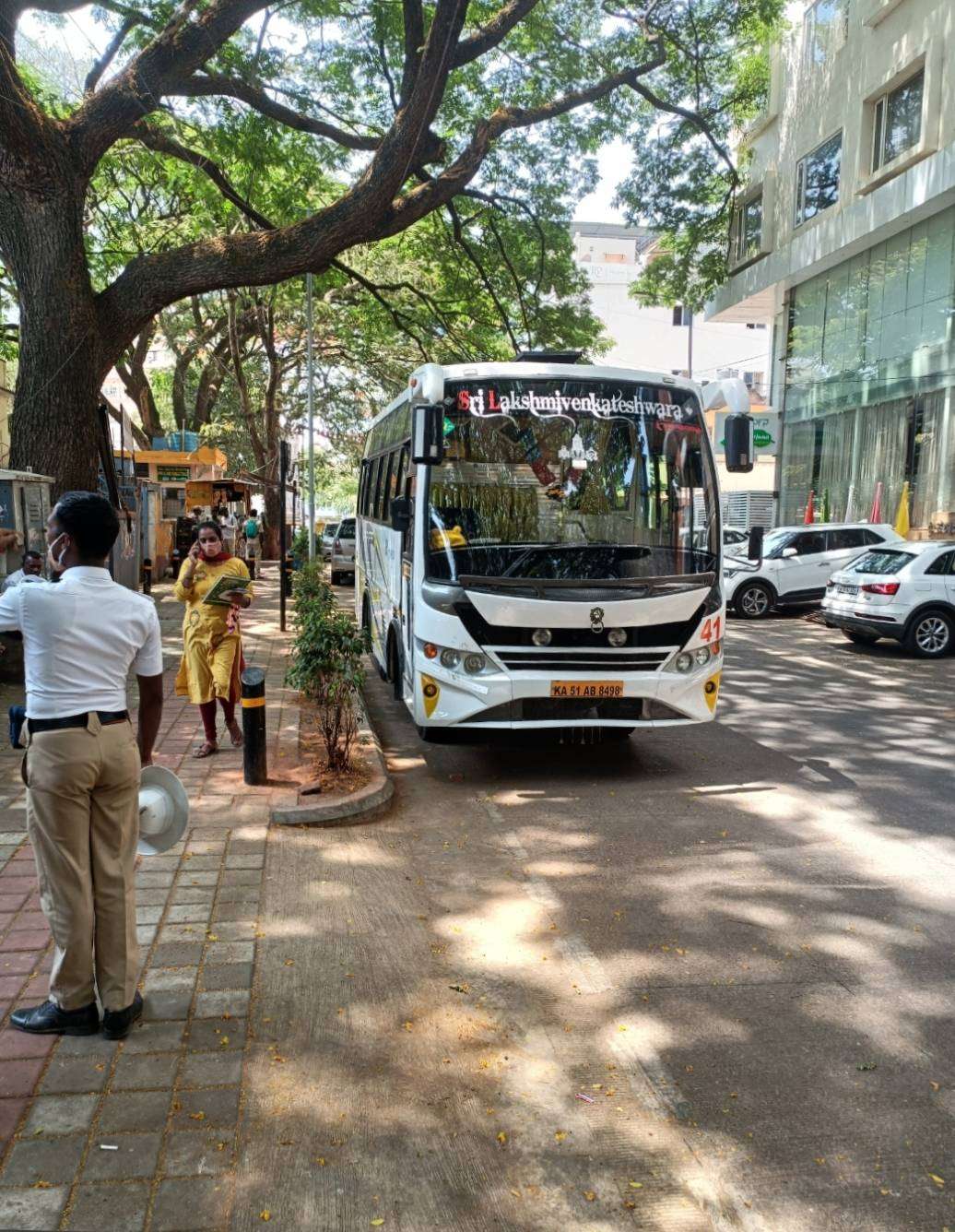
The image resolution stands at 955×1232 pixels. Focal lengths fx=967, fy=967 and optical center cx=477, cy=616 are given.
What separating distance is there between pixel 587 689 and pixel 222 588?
2847 mm

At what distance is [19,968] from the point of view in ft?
13.0

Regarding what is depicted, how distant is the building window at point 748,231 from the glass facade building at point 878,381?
224 centimetres

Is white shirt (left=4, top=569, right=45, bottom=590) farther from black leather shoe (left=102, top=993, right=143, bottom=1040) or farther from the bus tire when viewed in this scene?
the bus tire

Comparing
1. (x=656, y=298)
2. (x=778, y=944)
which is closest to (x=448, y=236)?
(x=656, y=298)

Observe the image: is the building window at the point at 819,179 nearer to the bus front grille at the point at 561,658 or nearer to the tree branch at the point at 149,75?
the tree branch at the point at 149,75

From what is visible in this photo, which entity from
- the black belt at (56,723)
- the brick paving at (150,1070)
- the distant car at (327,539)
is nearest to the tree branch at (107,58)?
the brick paving at (150,1070)

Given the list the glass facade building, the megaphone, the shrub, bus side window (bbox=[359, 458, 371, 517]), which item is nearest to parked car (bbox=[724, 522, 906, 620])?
the glass facade building

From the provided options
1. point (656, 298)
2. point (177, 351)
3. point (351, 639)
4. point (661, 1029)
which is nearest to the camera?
point (661, 1029)

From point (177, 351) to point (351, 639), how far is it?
1005 inches

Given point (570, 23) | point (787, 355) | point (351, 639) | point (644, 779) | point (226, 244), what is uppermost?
point (570, 23)

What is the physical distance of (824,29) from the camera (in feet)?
76.4

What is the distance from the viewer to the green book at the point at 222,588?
7316 millimetres

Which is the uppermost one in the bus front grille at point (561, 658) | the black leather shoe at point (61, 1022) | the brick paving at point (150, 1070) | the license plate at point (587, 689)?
the bus front grille at point (561, 658)

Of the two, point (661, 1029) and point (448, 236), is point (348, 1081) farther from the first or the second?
point (448, 236)
